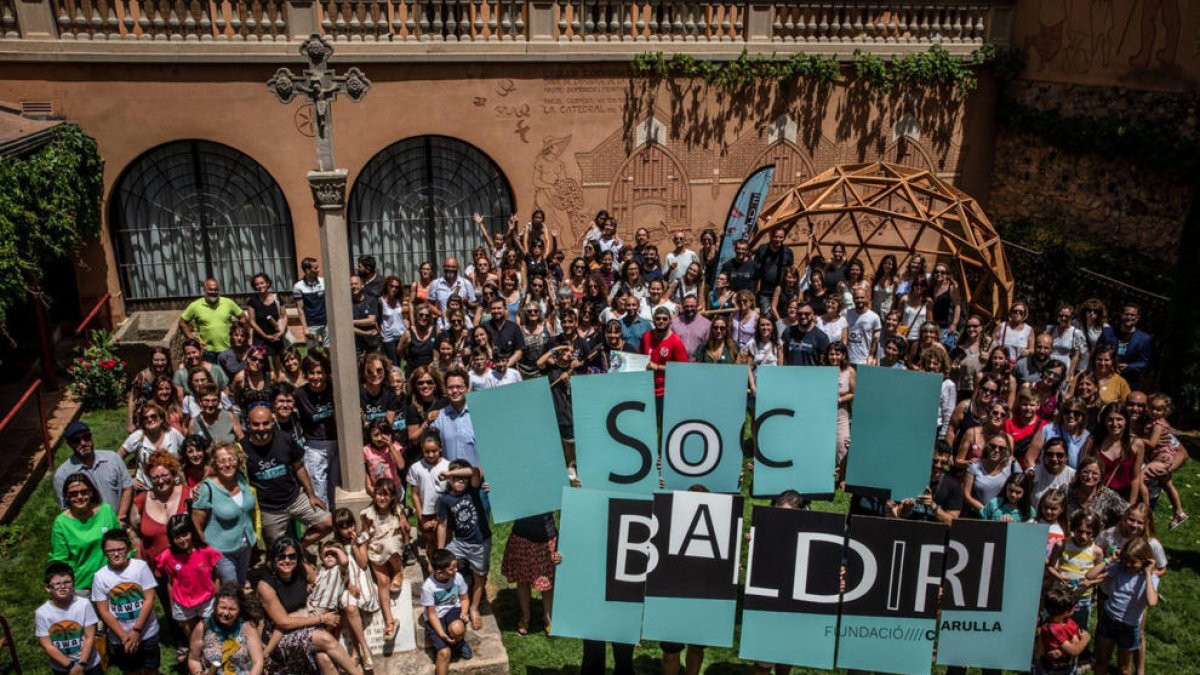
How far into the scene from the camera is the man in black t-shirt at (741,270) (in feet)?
44.3

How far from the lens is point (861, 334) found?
12070 mm

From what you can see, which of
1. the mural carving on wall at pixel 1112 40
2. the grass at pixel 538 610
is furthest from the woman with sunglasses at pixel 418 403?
the mural carving on wall at pixel 1112 40

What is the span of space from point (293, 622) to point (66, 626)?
156cm

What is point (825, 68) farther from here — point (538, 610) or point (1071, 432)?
point (538, 610)

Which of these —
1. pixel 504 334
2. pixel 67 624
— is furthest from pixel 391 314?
pixel 67 624

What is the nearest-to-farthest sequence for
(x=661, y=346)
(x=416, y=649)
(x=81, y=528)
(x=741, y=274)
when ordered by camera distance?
(x=81, y=528) < (x=416, y=649) < (x=661, y=346) < (x=741, y=274)

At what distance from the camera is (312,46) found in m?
8.19

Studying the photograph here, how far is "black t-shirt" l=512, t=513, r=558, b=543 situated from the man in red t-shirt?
3.07 meters

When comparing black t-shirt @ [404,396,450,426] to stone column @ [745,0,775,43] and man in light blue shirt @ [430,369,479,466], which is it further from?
stone column @ [745,0,775,43]

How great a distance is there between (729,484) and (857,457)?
3.84ft

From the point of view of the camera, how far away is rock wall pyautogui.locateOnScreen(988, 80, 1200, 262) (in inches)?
602

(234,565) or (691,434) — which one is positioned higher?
(691,434)

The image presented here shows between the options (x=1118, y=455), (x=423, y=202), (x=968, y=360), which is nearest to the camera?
(x=1118, y=455)

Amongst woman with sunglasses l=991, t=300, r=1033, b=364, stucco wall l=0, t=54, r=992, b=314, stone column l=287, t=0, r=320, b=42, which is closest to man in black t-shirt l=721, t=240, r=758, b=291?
woman with sunglasses l=991, t=300, r=1033, b=364
